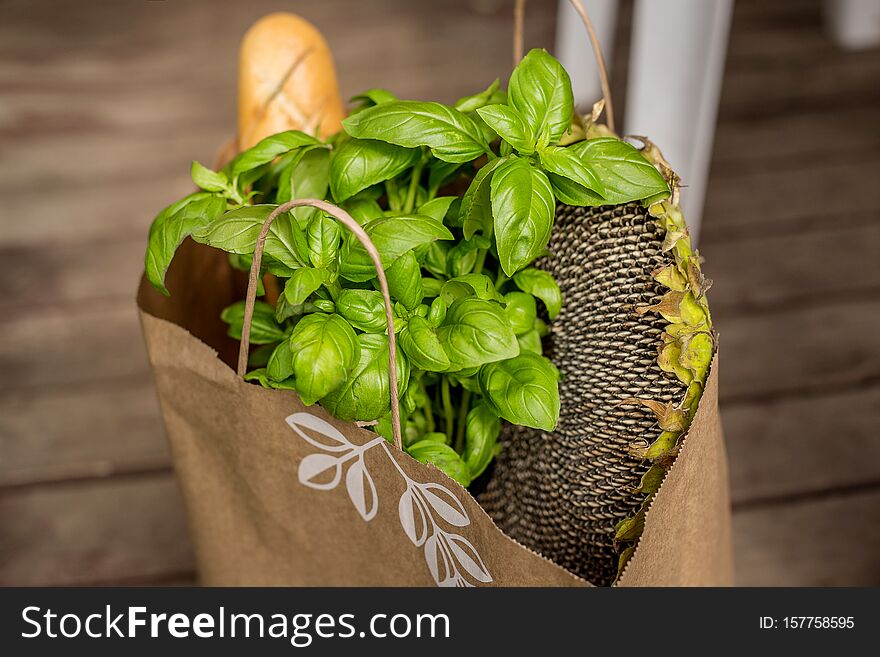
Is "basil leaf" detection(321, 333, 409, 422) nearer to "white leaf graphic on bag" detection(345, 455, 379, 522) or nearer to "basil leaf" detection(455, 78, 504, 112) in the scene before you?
"white leaf graphic on bag" detection(345, 455, 379, 522)

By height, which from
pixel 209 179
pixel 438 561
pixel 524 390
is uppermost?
pixel 209 179

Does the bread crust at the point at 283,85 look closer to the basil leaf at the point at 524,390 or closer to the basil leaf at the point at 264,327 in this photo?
the basil leaf at the point at 264,327

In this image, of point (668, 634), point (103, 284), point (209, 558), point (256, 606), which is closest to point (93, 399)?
point (103, 284)

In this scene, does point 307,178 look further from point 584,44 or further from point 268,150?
point 584,44

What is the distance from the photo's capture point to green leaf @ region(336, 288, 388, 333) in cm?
57


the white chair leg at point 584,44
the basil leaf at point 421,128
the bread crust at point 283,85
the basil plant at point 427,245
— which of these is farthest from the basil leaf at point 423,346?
the white chair leg at point 584,44

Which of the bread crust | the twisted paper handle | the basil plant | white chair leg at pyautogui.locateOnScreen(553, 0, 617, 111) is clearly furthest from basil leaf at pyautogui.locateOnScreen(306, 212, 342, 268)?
white chair leg at pyautogui.locateOnScreen(553, 0, 617, 111)

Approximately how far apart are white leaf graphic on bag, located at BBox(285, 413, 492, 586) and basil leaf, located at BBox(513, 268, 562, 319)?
151 millimetres

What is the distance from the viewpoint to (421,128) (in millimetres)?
588

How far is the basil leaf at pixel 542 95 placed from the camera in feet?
1.96

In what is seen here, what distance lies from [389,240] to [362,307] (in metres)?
0.04

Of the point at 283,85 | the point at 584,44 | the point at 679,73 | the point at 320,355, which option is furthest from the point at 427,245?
the point at 584,44

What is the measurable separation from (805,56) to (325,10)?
940 mm

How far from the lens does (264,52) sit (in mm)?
879
